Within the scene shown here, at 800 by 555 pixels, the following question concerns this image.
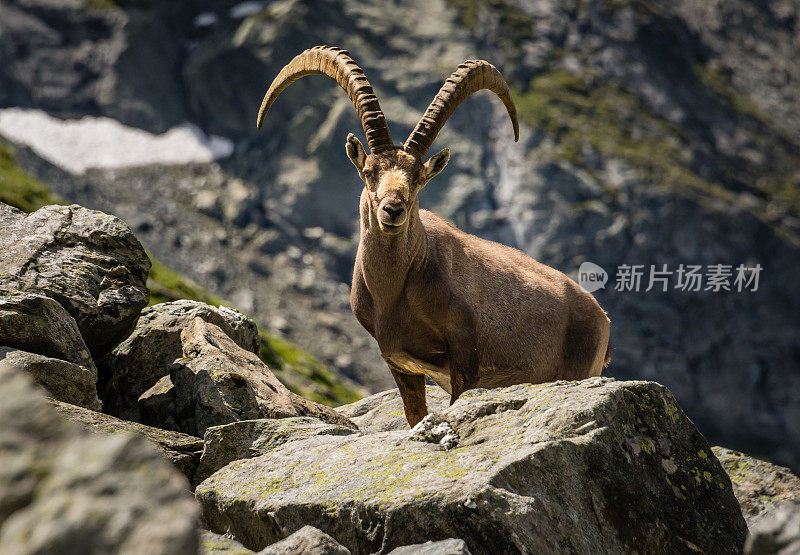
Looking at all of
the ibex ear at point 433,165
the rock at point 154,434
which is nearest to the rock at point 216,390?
the rock at point 154,434

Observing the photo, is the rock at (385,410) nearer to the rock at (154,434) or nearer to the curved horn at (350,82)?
the rock at (154,434)

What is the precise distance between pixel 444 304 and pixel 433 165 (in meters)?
2.39

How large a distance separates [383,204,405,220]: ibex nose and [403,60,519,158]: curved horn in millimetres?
1495

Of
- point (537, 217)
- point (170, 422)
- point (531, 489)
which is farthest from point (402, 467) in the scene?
point (537, 217)

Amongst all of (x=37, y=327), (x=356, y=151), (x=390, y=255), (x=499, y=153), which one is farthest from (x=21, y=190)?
(x=499, y=153)

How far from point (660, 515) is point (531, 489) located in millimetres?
1470

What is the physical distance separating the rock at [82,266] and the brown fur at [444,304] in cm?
374

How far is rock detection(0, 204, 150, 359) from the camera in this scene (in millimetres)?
10914

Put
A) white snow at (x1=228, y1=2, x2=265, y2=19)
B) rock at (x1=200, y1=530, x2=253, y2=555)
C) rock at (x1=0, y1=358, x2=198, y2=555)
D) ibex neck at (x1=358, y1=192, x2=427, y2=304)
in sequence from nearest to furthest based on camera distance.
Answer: rock at (x1=0, y1=358, x2=198, y2=555)
rock at (x1=200, y1=530, x2=253, y2=555)
ibex neck at (x1=358, y1=192, x2=427, y2=304)
white snow at (x1=228, y1=2, x2=265, y2=19)

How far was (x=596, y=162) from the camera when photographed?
153 meters

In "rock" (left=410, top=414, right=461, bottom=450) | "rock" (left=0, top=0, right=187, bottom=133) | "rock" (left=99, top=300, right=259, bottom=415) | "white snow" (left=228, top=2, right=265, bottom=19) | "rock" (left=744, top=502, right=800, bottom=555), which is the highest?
"rock" (left=744, top=502, right=800, bottom=555)

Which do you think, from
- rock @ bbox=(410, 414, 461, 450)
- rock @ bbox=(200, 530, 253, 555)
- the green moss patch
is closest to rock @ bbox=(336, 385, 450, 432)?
rock @ bbox=(410, 414, 461, 450)

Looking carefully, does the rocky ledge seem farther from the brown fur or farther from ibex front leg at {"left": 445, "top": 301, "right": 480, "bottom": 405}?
ibex front leg at {"left": 445, "top": 301, "right": 480, "bottom": 405}

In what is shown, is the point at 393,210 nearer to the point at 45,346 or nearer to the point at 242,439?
the point at 242,439
